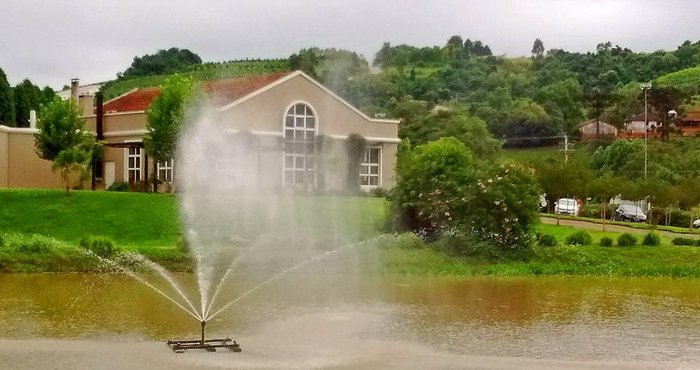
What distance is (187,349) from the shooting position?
16281mm

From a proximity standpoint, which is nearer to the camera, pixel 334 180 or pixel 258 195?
pixel 258 195

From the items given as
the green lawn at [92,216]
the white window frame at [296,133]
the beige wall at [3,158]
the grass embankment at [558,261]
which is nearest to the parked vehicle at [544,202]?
the grass embankment at [558,261]

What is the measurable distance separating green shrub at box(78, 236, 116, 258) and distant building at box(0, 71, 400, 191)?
13.7m

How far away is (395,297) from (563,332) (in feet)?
19.0

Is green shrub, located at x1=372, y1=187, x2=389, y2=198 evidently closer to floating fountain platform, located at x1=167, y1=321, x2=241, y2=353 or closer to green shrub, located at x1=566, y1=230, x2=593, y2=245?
green shrub, located at x1=566, y1=230, x2=593, y2=245

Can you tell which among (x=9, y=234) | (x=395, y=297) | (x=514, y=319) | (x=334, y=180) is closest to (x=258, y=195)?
(x=334, y=180)

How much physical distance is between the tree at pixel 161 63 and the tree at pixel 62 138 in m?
56.3

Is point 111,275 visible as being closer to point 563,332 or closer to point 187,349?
point 187,349

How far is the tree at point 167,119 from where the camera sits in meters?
39.9

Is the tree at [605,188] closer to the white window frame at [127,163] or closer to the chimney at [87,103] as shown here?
the white window frame at [127,163]

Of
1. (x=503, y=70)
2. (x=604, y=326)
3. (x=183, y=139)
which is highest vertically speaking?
(x=503, y=70)

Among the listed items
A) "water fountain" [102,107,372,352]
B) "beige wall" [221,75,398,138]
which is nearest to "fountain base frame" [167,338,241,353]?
"water fountain" [102,107,372,352]

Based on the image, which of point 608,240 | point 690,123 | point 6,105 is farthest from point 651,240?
point 690,123

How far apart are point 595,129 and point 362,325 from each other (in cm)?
6432
